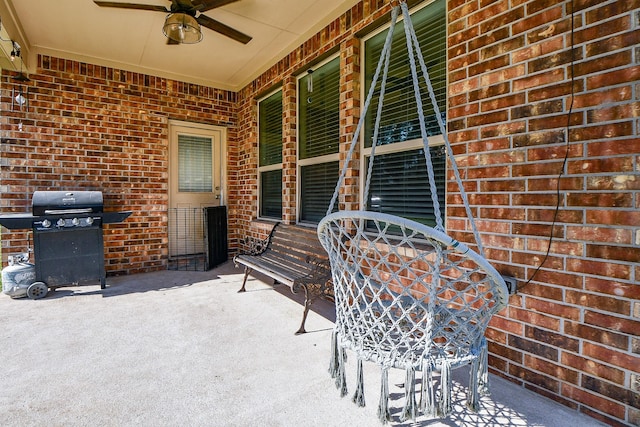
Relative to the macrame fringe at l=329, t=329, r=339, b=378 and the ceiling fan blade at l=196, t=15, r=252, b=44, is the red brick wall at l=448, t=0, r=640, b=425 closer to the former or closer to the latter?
the macrame fringe at l=329, t=329, r=339, b=378

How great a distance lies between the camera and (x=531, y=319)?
1.83 meters

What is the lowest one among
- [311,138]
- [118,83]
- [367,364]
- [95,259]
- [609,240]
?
[367,364]

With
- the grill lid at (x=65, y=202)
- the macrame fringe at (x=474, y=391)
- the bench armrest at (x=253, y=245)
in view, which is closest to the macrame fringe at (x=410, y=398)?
the macrame fringe at (x=474, y=391)

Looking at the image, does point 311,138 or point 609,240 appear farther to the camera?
point 311,138

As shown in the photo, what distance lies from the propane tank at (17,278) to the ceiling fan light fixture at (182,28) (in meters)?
2.82

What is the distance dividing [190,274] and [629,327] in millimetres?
4434

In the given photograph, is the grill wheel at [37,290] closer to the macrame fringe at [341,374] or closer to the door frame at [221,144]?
the door frame at [221,144]

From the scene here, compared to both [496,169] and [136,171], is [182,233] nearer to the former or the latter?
[136,171]

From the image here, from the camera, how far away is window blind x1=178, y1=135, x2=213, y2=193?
527cm

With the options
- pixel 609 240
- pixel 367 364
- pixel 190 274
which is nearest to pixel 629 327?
pixel 609 240

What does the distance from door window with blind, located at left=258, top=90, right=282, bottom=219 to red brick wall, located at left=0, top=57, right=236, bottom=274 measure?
0.96m

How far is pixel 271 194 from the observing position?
16.0 ft

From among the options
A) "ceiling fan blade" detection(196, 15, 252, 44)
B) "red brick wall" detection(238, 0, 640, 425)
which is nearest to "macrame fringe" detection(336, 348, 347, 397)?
"red brick wall" detection(238, 0, 640, 425)

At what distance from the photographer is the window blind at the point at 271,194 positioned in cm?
471
